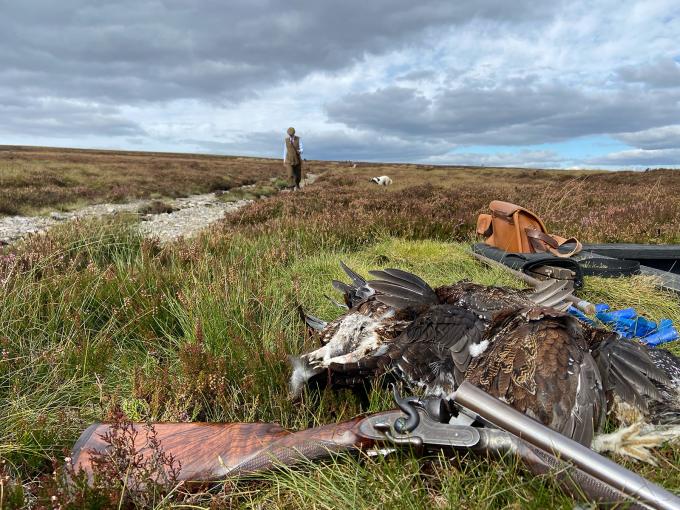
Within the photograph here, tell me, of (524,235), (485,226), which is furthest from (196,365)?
(485,226)

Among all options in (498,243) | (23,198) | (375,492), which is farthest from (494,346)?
(23,198)

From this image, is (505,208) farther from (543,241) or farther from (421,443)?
(421,443)

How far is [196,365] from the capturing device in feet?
8.89

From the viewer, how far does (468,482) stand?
5.93 ft

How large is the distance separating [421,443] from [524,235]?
4.87 meters

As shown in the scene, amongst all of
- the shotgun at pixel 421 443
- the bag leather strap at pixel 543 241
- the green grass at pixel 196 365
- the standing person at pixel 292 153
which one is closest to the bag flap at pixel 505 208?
the bag leather strap at pixel 543 241

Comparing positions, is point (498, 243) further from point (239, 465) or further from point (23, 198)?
point (23, 198)

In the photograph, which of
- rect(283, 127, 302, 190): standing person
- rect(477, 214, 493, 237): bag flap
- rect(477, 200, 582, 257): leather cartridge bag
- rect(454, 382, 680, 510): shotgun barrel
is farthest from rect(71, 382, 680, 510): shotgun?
rect(283, 127, 302, 190): standing person

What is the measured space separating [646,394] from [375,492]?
1251mm

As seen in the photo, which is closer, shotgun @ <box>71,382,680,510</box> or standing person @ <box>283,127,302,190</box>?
shotgun @ <box>71,382,680,510</box>

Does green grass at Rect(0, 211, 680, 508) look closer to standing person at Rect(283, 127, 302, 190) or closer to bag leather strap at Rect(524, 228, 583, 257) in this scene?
bag leather strap at Rect(524, 228, 583, 257)

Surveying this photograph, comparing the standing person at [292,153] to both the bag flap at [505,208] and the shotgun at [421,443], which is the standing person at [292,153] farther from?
the shotgun at [421,443]

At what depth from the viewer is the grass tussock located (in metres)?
1.77

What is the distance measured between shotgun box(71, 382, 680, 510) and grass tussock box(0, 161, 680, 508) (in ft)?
0.31
